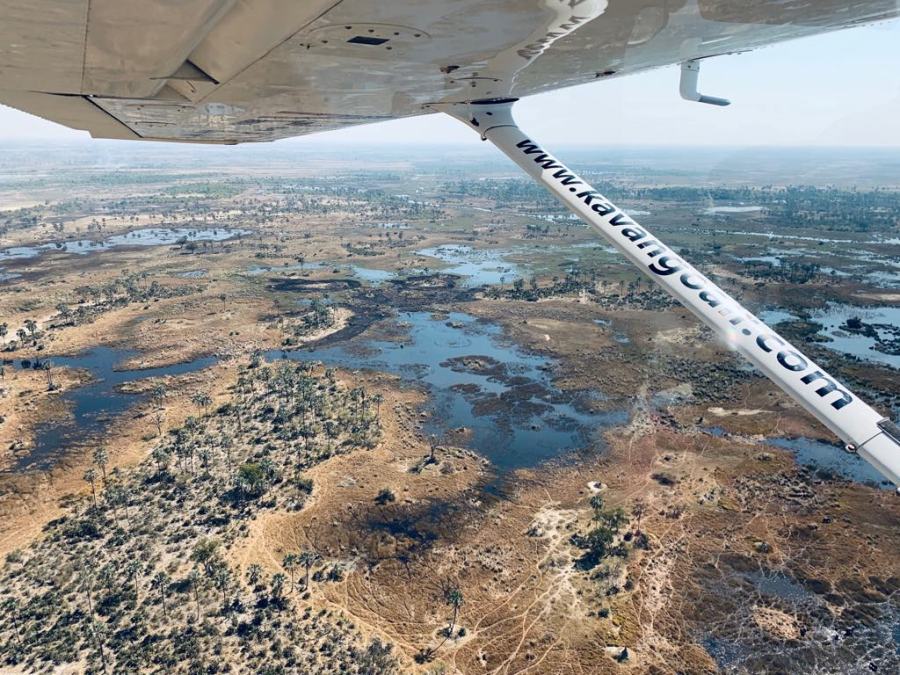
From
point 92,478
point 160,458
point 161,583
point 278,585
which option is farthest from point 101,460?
point 278,585

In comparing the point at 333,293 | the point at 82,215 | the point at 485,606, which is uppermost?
the point at 82,215

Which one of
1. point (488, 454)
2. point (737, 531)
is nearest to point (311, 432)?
point (488, 454)

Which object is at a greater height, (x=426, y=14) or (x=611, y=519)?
(x=426, y=14)

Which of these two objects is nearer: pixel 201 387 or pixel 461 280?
pixel 201 387

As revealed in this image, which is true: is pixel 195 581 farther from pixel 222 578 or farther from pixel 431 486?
pixel 431 486

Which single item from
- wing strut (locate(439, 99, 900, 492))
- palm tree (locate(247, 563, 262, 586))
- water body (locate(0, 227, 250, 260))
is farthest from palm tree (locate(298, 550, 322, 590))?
water body (locate(0, 227, 250, 260))

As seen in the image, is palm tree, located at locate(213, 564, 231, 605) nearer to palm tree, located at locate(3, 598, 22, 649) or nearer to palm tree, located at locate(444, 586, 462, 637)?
palm tree, located at locate(3, 598, 22, 649)

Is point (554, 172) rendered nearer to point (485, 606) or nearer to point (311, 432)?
point (485, 606)
